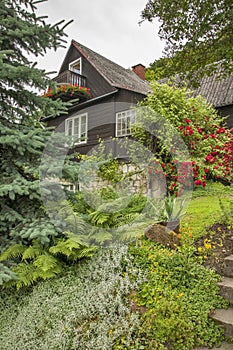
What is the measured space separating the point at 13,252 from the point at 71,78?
9.74 meters

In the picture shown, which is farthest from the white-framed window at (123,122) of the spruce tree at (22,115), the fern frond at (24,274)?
the fern frond at (24,274)

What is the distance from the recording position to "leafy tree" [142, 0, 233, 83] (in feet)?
11.9

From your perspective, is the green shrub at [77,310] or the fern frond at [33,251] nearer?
the green shrub at [77,310]

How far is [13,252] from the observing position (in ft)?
9.69

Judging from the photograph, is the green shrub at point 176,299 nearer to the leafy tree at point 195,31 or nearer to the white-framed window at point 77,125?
the leafy tree at point 195,31

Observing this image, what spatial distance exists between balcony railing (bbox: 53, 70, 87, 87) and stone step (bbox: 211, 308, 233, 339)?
10453 mm

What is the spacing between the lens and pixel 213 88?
1036 centimetres

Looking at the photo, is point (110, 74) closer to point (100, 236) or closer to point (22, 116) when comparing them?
point (22, 116)

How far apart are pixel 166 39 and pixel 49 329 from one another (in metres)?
4.66

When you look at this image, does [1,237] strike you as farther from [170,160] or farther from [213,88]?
[213,88]

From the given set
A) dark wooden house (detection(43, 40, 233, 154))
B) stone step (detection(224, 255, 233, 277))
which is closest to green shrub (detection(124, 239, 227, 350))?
stone step (detection(224, 255, 233, 277))

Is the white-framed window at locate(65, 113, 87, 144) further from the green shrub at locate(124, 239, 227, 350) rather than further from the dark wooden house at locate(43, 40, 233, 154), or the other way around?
the green shrub at locate(124, 239, 227, 350)

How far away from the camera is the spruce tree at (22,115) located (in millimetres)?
3043

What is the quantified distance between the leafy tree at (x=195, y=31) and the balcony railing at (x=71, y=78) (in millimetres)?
7230
